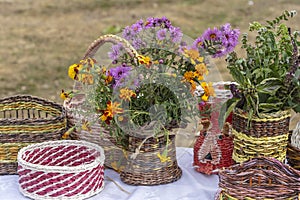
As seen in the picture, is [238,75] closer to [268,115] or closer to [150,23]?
[268,115]

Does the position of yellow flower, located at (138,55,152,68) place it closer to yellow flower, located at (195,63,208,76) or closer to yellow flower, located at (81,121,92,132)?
yellow flower, located at (195,63,208,76)

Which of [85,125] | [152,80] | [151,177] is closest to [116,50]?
[152,80]

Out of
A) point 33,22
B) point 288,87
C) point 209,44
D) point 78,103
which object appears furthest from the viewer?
point 33,22

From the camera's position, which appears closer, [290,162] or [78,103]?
[290,162]

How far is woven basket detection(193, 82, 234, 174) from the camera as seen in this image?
4.99 ft

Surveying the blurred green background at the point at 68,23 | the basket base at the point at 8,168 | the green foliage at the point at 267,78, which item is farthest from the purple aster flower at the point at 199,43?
the blurred green background at the point at 68,23

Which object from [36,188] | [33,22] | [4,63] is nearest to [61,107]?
[36,188]

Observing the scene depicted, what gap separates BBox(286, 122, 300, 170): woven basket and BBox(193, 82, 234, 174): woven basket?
175 mm

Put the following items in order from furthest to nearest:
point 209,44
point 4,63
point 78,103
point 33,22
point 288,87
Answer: point 33,22 → point 4,63 → point 78,103 → point 209,44 → point 288,87

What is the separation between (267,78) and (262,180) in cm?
25

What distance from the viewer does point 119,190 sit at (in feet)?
4.79

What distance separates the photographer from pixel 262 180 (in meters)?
1.24

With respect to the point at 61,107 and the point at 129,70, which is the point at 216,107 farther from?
the point at 61,107

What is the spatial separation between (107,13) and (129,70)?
4.19 metres
